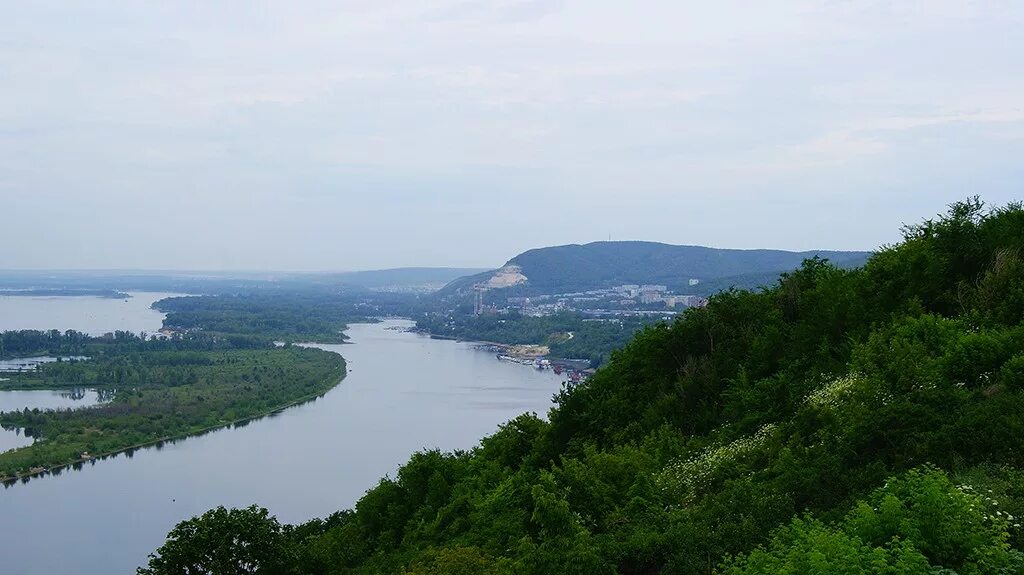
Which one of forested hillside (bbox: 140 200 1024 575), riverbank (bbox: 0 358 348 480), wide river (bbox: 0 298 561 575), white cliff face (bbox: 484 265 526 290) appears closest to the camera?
forested hillside (bbox: 140 200 1024 575)

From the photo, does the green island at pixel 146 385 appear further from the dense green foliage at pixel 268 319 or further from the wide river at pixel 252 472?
the dense green foliage at pixel 268 319

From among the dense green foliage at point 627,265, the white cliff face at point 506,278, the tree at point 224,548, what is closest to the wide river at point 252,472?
the tree at point 224,548

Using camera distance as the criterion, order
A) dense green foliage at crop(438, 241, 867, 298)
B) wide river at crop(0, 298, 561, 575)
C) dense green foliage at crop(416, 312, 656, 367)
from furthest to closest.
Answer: dense green foliage at crop(438, 241, 867, 298), dense green foliage at crop(416, 312, 656, 367), wide river at crop(0, 298, 561, 575)

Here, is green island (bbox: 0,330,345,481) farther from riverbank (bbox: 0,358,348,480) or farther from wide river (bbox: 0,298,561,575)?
wide river (bbox: 0,298,561,575)

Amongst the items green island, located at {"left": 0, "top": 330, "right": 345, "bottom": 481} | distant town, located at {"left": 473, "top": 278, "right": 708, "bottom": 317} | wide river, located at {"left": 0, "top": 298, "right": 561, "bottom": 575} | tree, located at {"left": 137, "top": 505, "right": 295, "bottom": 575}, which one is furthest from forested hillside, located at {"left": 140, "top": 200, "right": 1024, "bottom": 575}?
distant town, located at {"left": 473, "top": 278, "right": 708, "bottom": 317}

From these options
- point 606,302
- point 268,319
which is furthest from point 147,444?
point 606,302

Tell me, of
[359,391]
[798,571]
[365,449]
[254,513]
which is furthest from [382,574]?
[359,391]

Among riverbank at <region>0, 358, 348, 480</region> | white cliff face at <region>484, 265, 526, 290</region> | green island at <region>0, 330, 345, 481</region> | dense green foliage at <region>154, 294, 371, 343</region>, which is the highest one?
white cliff face at <region>484, 265, 526, 290</region>
